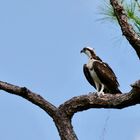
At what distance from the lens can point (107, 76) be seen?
5270 millimetres

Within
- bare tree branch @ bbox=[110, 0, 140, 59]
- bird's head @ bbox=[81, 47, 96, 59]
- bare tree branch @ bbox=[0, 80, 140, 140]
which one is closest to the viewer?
bare tree branch @ bbox=[110, 0, 140, 59]

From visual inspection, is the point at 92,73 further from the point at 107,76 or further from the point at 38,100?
the point at 38,100

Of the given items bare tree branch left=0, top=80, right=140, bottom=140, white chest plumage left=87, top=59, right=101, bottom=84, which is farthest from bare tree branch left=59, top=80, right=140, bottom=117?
white chest plumage left=87, top=59, right=101, bottom=84

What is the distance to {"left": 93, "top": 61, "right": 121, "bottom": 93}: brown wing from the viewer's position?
17.1ft

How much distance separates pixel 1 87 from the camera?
16.3 ft

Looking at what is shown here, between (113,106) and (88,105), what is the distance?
0.85 feet

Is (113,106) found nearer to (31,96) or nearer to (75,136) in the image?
(75,136)

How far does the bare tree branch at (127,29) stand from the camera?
14.0ft

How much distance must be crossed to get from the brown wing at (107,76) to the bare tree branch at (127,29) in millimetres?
943

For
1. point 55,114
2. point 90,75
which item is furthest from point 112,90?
point 55,114

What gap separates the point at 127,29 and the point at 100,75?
1048 millimetres

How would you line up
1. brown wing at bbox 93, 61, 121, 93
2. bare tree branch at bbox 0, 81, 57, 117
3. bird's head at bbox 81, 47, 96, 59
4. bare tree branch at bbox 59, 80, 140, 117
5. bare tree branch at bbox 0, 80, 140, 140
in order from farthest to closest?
bird's head at bbox 81, 47, 96, 59 < brown wing at bbox 93, 61, 121, 93 < bare tree branch at bbox 0, 81, 57, 117 < bare tree branch at bbox 0, 80, 140, 140 < bare tree branch at bbox 59, 80, 140, 117

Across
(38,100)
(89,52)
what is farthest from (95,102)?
(89,52)

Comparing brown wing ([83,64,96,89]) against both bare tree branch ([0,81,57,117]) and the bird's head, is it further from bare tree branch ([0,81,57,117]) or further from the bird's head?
bare tree branch ([0,81,57,117])
